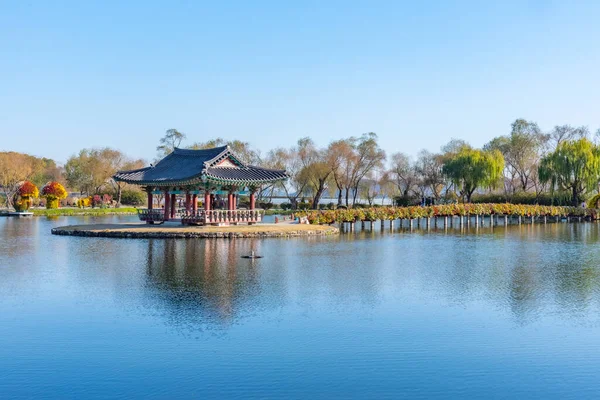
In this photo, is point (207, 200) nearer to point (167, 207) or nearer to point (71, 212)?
point (167, 207)

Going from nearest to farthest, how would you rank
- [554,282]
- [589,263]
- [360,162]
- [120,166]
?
[554,282], [589,263], [360,162], [120,166]

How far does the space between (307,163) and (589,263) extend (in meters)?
44.5

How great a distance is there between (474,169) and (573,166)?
9193mm

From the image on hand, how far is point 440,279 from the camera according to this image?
63.7 feet

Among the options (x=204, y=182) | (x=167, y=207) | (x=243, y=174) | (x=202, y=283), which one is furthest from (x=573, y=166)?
(x=202, y=283)

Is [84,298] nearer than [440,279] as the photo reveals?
Yes

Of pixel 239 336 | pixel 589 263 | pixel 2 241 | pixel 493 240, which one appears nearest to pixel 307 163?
pixel 493 240

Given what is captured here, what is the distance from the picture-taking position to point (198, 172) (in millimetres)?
36500

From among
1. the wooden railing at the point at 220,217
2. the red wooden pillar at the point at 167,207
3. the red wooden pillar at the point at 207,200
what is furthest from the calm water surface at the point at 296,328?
the red wooden pillar at the point at 167,207

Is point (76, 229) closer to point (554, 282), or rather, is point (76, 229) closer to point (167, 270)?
point (167, 270)

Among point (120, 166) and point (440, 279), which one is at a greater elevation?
point (120, 166)

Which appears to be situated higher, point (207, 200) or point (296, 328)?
point (207, 200)

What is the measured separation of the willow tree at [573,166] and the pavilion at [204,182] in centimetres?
3064

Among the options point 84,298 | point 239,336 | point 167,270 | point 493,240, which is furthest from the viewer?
point 493,240
